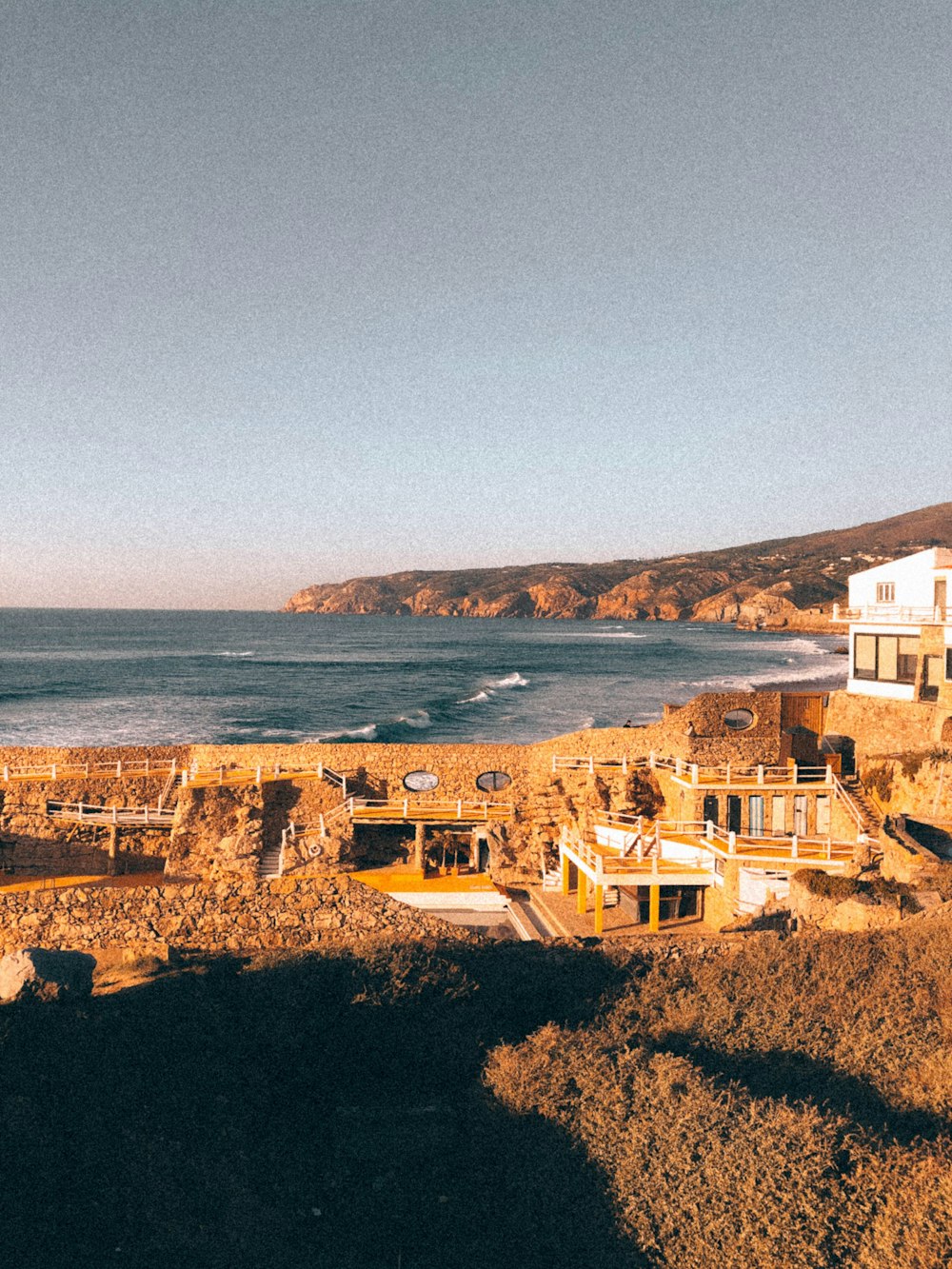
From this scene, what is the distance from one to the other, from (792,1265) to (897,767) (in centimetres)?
1837

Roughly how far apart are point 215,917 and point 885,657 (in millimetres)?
22175

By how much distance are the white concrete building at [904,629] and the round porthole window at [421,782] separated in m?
14.4

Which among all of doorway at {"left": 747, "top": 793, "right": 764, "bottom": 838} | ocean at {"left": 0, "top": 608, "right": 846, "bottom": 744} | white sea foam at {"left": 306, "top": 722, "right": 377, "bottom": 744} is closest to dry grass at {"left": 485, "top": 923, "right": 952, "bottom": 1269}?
doorway at {"left": 747, "top": 793, "right": 764, "bottom": 838}

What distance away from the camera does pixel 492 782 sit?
25953 millimetres

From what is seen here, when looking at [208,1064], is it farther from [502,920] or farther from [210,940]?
[502,920]

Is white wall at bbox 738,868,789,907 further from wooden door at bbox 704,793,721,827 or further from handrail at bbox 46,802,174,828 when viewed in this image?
handrail at bbox 46,802,174,828

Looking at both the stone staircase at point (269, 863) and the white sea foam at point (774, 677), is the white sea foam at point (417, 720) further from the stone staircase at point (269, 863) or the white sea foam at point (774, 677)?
the stone staircase at point (269, 863)

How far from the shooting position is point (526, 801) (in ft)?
84.0

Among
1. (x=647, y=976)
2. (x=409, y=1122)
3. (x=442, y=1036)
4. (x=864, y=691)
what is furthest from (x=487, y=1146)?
(x=864, y=691)

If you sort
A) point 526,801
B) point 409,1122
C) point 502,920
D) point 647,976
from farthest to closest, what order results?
point 526,801 → point 502,920 → point 647,976 → point 409,1122

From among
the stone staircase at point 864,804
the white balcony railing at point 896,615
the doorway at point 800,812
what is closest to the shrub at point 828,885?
the stone staircase at point 864,804

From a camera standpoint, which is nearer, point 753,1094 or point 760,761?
point 753,1094

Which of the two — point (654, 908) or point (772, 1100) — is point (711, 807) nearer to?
point (654, 908)

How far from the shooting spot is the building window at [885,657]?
1010 inches
